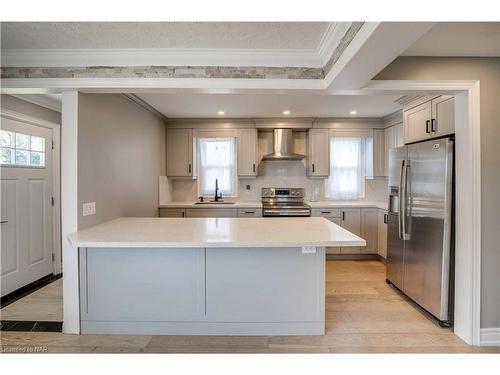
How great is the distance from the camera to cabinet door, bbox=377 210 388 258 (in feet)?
13.4

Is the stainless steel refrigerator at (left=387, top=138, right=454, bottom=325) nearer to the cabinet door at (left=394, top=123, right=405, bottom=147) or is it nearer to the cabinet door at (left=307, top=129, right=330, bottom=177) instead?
the cabinet door at (left=394, top=123, right=405, bottom=147)

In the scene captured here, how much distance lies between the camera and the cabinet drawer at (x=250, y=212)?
14.0 feet

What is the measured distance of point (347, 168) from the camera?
4.85m

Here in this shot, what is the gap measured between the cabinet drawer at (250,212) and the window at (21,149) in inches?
108

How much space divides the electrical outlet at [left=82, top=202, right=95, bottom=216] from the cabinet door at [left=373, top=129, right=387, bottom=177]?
165 inches

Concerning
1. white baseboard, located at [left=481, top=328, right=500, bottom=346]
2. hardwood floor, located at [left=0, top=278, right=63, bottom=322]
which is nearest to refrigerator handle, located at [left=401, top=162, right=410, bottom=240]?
white baseboard, located at [left=481, top=328, right=500, bottom=346]

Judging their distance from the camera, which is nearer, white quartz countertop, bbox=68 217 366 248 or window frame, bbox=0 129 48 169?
white quartz countertop, bbox=68 217 366 248

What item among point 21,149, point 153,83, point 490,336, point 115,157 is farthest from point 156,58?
point 490,336

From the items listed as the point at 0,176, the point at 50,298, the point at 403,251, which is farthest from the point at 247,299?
the point at 0,176

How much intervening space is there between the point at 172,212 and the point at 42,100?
2.20m

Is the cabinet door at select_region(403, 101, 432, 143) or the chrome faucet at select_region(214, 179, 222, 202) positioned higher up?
the cabinet door at select_region(403, 101, 432, 143)

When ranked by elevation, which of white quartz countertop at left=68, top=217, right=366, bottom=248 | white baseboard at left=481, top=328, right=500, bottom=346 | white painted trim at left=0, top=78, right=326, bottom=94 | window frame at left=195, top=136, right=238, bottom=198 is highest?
white painted trim at left=0, top=78, right=326, bottom=94

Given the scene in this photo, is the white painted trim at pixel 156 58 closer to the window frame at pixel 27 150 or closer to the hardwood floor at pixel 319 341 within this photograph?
the window frame at pixel 27 150

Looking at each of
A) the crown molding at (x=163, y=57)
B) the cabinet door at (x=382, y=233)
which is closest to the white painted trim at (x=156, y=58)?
the crown molding at (x=163, y=57)
